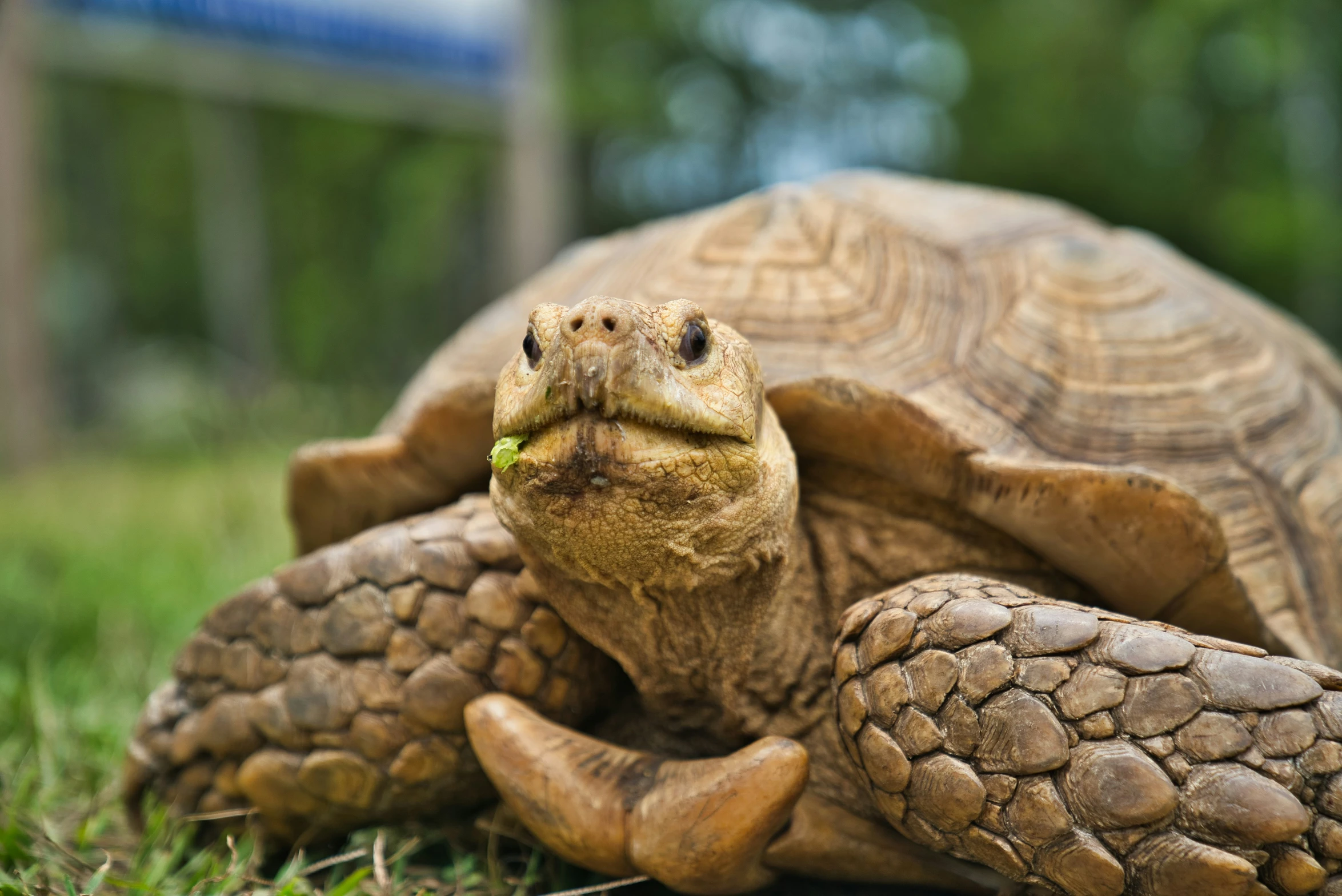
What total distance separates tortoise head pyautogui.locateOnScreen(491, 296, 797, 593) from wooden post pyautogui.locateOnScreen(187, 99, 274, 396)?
77.4ft

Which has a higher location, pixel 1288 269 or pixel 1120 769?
pixel 1120 769

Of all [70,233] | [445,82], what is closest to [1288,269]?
[445,82]

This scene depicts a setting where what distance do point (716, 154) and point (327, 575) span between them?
755 inches

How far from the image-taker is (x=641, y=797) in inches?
69.2

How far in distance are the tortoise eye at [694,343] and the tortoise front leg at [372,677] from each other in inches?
25.1

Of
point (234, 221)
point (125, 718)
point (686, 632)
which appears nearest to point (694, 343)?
point (686, 632)

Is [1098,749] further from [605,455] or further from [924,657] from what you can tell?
[605,455]

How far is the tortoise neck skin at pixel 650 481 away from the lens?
145cm

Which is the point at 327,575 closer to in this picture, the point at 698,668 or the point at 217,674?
the point at 217,674

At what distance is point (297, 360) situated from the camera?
24.6 m

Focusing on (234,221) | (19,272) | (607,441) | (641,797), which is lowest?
(234,221)

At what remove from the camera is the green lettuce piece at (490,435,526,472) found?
1.52 metres

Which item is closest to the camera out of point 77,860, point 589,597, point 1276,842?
point 1276,842

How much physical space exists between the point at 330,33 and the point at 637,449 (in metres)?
6.49
